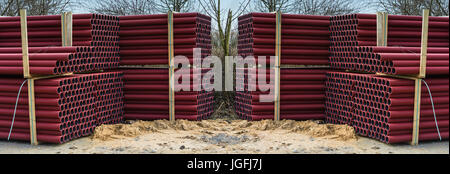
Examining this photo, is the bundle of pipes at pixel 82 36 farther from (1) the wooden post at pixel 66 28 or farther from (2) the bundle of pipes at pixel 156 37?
(2) the bundle of pipes at pixel 156 37

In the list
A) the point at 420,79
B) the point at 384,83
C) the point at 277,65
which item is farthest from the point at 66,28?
the point at 420,79

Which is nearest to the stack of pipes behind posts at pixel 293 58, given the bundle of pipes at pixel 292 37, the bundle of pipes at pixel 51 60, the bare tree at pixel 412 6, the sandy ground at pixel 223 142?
the bundle of pipes at pixel 292 37

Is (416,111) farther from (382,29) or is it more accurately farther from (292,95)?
(292,95)

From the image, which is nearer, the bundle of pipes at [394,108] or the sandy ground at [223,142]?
the sandy ground at [223,142]

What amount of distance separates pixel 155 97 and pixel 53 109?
3.00 m

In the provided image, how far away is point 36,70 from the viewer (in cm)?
803

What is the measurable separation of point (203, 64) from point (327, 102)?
129 inches

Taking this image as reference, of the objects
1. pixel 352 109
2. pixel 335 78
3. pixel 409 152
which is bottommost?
pixel 409 152

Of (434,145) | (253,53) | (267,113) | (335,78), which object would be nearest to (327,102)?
(335,78)

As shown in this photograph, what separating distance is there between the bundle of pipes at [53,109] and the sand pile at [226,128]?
1.61 feet

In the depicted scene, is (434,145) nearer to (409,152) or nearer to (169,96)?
(409,152)

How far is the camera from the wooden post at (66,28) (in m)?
9.96

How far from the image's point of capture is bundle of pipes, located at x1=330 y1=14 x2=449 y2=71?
325 inches

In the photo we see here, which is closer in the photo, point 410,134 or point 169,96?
point 410,134
